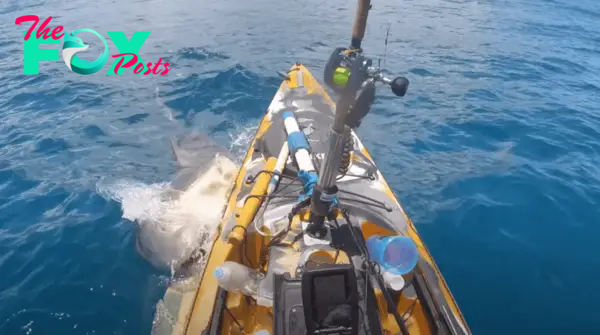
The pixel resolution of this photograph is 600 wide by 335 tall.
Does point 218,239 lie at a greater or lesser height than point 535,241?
greater

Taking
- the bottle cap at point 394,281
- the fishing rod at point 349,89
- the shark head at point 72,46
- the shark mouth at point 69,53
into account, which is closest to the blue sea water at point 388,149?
the shark mouth at point 69,53

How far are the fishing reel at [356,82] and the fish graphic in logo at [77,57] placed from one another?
13.2m

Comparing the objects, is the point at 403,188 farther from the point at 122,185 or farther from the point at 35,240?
the point at 35,240

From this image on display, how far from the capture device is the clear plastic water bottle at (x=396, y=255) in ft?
10.8

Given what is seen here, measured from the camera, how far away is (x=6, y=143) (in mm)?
8828

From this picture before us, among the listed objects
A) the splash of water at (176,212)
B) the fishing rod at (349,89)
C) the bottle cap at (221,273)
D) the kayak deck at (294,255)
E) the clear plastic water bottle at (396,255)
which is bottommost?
the splash of water at (176,212)

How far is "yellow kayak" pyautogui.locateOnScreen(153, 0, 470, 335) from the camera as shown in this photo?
259 cm

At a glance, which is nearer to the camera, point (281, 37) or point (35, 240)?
point (35, 240)

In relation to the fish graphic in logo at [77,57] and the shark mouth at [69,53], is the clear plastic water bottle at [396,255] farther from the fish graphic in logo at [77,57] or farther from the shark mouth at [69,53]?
the shark mouth at [69,53]

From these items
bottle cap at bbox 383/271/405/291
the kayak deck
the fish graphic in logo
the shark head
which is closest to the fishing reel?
the kayak deck

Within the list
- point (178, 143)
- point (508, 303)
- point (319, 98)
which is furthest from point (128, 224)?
point (508, 303)

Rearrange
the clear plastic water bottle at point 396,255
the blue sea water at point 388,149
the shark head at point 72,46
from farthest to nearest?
the shark head at point 72,46
the blue sea water at point 388,149
the clear plastic water bottle at point 396,255

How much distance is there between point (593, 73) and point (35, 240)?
53.0 feet

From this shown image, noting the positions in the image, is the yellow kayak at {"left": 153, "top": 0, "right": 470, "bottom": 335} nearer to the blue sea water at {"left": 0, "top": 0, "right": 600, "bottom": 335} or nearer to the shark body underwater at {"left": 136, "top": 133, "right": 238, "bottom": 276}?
the shark body underwater at {"left": 136, "top": 133, "right": 238, "bottom": 276}
